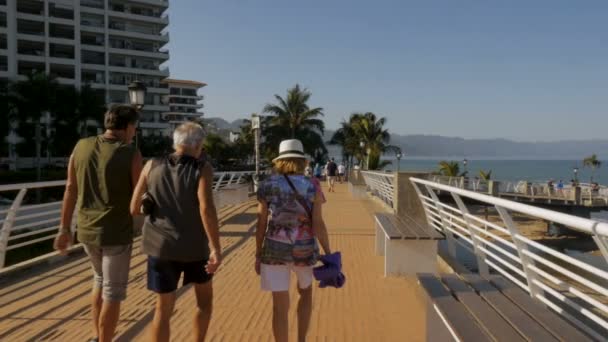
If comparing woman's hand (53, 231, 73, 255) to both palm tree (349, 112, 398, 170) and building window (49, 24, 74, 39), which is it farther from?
building window (49, 24, 74, 39)

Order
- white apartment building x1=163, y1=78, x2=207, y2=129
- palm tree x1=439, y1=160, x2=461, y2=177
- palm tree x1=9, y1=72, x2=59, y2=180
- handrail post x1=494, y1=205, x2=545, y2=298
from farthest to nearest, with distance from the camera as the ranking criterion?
white apartment building x1=163, y1=78, x2=207, y2=129 < palm tree x1=439, y1=160, x2=461, y2=177 < palm tree x1=9, y1=72, x2=59, y2=180 < handrail post x1=494, y1=205, x2=545, y2=298

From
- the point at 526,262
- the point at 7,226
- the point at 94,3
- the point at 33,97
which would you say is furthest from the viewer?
the point at 94,3

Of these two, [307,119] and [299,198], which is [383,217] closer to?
[299,198]

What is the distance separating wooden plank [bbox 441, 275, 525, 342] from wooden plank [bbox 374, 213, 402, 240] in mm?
1962

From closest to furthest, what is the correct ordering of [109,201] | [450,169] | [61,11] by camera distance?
[109,201]
[450,169]
[61,11]

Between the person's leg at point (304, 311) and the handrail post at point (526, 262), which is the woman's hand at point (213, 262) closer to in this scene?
the person's leg at point (304, 311)

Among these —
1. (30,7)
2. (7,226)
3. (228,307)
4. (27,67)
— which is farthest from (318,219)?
(30,7)

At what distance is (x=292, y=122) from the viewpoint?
51125 mm

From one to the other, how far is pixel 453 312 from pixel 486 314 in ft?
0.56

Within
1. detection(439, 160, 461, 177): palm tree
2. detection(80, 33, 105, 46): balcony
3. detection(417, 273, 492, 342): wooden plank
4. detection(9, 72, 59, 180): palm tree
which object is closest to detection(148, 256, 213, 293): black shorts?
detection(417, 273, 492, 342): wooden plank

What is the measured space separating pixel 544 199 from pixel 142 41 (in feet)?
186

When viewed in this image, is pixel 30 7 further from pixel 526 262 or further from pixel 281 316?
pixel 526 262

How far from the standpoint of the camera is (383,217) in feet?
22.3

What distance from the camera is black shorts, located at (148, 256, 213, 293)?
3.01 m
